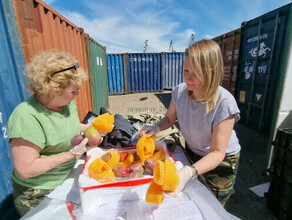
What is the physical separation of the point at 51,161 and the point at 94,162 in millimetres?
321

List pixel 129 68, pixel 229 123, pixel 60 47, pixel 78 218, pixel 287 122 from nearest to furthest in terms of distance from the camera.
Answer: pixel 78 218 → pixel 229 123 → pixel 287 122 → pixel 60 47 → pixel 129 68

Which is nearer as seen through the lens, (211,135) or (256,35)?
(211,135)

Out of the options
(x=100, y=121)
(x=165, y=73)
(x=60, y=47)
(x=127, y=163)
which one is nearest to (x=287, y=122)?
(x=127, y=163)

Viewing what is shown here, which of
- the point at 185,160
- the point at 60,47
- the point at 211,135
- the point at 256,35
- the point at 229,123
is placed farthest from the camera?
the point at 256,35

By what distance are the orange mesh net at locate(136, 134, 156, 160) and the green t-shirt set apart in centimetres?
59

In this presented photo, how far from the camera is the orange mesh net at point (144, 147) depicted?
1.46m

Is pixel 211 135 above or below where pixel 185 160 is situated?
above

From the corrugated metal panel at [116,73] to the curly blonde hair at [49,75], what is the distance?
11941mm

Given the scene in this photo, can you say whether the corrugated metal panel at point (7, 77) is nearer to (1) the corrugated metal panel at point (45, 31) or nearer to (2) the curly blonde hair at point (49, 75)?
(1) the corrugated metal panel at point (45, 31)

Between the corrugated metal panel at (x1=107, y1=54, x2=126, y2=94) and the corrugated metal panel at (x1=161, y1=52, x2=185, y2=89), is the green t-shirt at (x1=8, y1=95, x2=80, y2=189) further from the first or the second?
the corrugated metal panel at (x1=161, y1=52, x2=185, y2=89)

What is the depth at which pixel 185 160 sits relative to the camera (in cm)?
164

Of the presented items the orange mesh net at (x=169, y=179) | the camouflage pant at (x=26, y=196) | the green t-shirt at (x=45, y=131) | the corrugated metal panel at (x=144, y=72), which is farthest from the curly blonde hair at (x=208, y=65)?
the corrugated metal panel at (x=144, y=72)

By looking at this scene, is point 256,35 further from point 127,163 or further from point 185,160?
point 127,163

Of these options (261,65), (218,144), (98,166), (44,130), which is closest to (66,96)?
(44,130)
